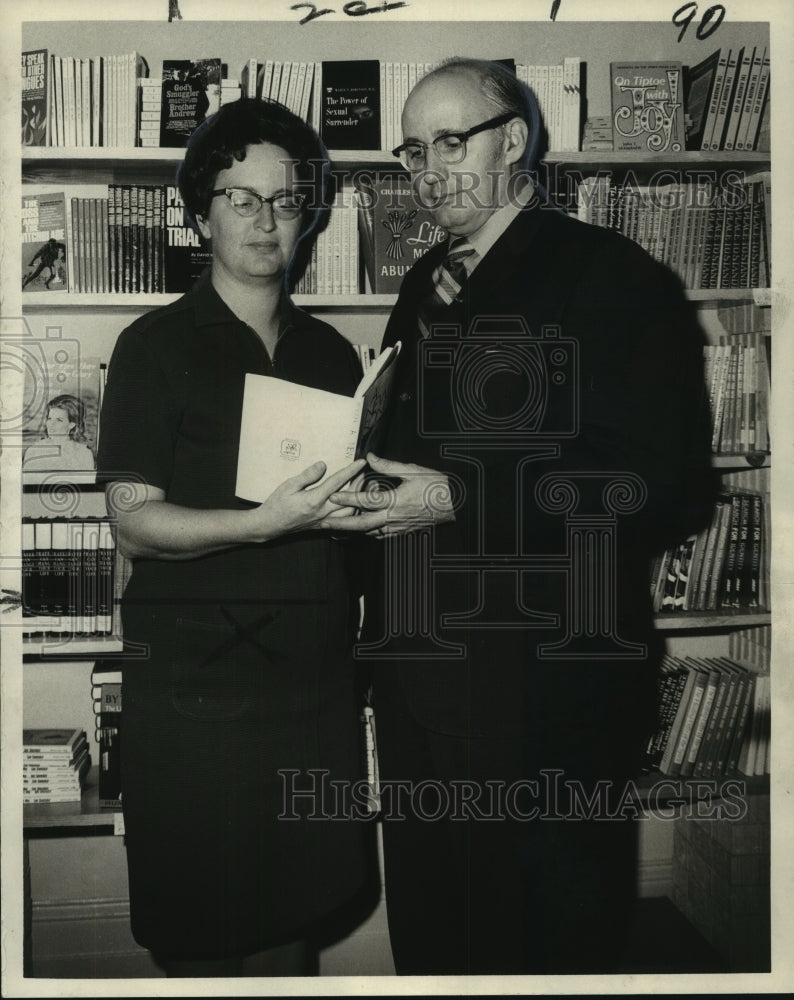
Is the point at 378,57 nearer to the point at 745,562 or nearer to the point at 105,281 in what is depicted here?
the point at 105,281

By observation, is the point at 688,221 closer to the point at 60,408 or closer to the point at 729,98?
the point at 729,98

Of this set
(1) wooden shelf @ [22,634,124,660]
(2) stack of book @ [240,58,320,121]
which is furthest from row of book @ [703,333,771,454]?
(1) wooden shelf @ [22,634,124,660]

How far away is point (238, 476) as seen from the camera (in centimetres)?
159

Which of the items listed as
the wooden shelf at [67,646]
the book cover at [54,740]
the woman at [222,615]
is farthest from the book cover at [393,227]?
the book cover at [54,740]

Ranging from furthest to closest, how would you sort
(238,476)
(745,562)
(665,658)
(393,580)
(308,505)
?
(665,658) < (745,562) < (393,580) < (238,476) < (308,505)

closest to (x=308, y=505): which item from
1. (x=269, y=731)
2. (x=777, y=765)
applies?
(x=269, y=731)

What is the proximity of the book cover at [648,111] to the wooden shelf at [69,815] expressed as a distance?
1839mm

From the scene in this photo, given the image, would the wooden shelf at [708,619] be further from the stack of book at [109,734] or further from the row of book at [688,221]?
the stack of book at [109,734]

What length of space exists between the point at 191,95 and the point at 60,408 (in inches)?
27.9

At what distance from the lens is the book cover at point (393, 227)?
1.75m

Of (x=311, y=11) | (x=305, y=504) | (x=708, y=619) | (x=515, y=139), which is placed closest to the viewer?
(x=305, y=504)

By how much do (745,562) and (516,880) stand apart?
0.87m

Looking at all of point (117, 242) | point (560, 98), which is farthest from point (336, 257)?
point (560, 98)

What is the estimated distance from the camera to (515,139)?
156 centimetres
